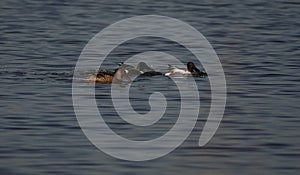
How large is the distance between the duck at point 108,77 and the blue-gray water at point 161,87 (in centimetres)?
44

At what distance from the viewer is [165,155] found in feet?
35.1

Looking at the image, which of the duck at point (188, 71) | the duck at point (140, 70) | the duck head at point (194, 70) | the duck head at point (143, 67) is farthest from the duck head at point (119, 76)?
the duck head at point (194, 70)

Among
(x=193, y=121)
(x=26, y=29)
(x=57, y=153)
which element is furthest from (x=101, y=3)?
(x=57, y=153)

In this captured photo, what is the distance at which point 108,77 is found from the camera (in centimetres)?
1616

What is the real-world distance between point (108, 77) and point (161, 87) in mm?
1083

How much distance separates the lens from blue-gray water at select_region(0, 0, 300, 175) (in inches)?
408

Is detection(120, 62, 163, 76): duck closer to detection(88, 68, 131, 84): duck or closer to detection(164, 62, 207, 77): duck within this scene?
detection(164, 62, 207, 77): duck

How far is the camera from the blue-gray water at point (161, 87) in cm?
1035

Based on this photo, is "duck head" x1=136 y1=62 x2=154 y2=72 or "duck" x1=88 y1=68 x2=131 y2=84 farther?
"duck head" x1=136 y1=62 x2=154 y2=72

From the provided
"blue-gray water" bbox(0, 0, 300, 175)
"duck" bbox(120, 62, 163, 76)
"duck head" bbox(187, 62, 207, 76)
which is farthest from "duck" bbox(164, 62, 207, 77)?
"blue-gray water" bbox(0, 0, 300, 175)

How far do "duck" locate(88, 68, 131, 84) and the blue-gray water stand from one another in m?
0.44

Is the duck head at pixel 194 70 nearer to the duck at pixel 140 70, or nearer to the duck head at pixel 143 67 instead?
the duck at pixel 140 70

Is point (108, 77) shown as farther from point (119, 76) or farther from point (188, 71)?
point (188, 71)

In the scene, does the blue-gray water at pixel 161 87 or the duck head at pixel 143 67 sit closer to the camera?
the blue-gray water at pixel 161 87
